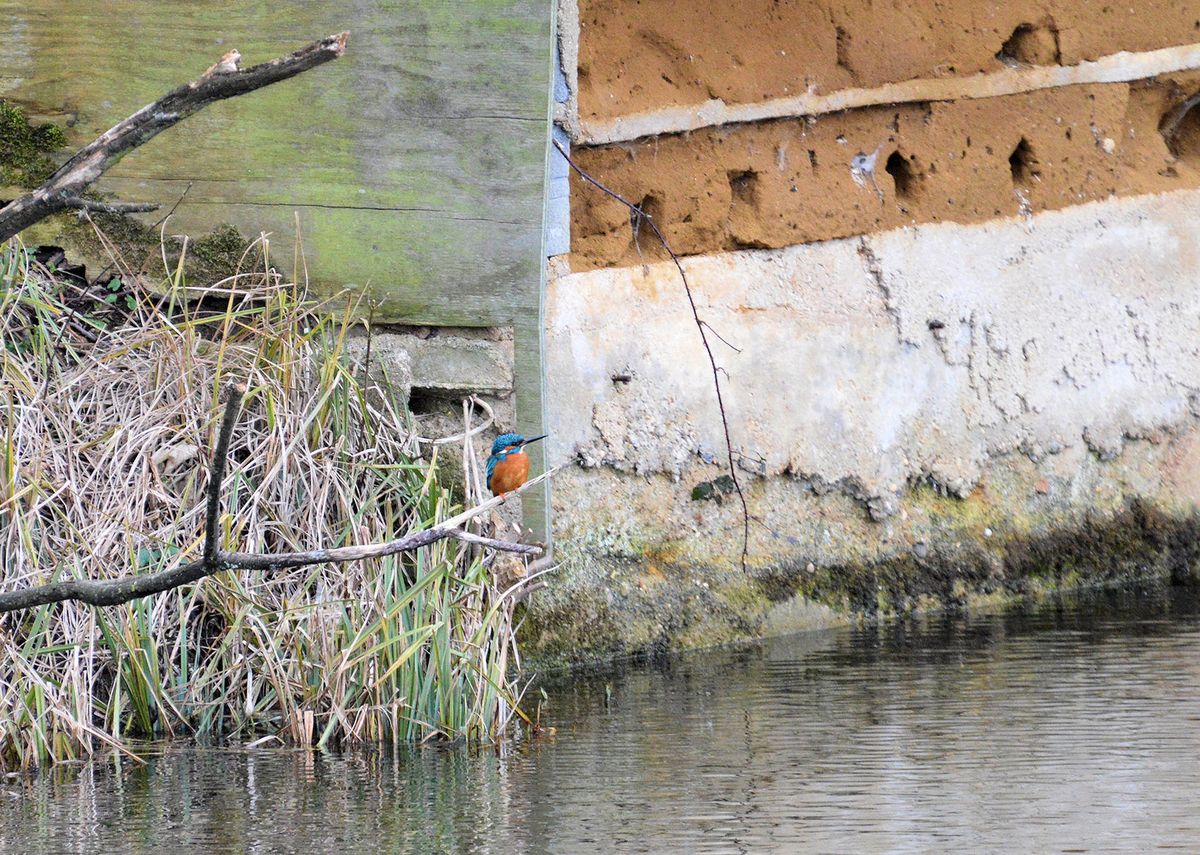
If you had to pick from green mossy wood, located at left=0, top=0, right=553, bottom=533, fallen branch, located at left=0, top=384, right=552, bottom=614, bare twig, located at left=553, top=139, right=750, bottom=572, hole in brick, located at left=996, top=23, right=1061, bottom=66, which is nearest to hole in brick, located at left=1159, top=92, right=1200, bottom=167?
hole in brick, located at left=996, top=23, right=1061, bottom=66

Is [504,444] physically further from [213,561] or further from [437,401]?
[213,561]

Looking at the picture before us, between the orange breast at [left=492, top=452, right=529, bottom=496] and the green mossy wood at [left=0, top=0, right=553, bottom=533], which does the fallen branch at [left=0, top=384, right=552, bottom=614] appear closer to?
the orange breast at [left=492, top=452, right=529, bottom=496]

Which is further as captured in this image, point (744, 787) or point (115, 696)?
point (115, 696)

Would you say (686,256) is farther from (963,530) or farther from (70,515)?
(70,515)

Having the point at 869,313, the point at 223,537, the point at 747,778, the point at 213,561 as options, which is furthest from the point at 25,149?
the point at 869,313

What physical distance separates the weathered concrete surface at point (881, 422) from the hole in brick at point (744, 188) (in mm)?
196

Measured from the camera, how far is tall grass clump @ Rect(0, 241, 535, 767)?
4258mm

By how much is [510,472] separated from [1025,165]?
9.31ft

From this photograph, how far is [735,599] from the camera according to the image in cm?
590

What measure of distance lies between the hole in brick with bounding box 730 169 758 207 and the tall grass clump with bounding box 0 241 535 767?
69.7 inches

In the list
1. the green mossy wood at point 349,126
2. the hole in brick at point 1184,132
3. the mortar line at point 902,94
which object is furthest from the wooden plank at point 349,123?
the hole in brick at point 1184,132

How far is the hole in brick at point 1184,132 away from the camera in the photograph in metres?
6.99

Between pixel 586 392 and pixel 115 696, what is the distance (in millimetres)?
2026

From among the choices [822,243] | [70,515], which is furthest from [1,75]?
[822,243]
